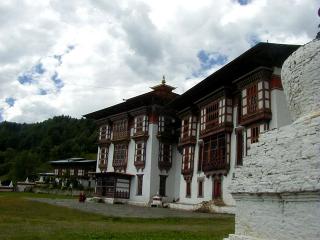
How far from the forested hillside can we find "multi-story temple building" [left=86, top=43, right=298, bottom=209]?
37455 millimetres

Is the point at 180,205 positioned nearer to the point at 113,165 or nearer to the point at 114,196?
the point at 114,196

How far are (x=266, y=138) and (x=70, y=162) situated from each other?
6850 cm

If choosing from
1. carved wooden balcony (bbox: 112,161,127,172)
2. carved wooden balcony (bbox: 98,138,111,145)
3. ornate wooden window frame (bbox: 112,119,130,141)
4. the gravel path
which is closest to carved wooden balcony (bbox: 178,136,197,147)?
the gravel path

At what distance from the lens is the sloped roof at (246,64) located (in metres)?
27.5

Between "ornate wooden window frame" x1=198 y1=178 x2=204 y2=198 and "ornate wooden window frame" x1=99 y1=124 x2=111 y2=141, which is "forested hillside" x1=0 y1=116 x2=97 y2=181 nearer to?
"ornate wooden window frame" x1=99 y1=124 x2=111 y2=141

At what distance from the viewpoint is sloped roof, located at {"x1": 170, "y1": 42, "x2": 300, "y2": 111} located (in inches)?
1082

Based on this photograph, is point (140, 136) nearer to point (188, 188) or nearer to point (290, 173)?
point (188, 188)

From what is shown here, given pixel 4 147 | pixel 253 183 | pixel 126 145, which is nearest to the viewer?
pixel 253 183

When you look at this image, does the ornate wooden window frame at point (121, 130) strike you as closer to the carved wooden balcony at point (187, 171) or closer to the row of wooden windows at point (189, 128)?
the row of wooden windows at point (189, 128)

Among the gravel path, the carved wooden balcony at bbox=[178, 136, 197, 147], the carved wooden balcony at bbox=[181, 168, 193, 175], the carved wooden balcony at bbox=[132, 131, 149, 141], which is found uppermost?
the carved wooden balcony at bbox=[132, 131, 149, 141]

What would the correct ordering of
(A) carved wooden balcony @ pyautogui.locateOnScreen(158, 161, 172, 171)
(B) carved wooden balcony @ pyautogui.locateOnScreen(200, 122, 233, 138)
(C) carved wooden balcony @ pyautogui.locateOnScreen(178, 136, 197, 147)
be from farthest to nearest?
(A) carved wooden balcony @ pyautogui.locateOnScreen(158, 161, 172, 171) → (C) carved wooden balcony @ pyautogui.locateOnScreen(178, 136, 197, 147) → (B) carved wooden balcony @ pyautogui.locateOnScreen(200, 122, 233, 138)

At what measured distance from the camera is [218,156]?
113ft

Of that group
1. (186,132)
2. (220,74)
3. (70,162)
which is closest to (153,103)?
(186,132)

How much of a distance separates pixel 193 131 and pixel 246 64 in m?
11.7
